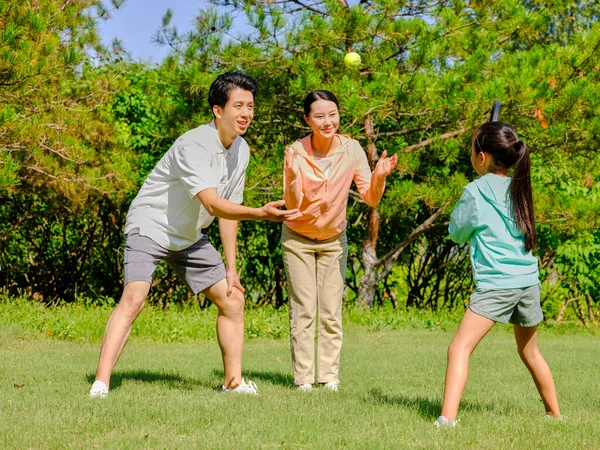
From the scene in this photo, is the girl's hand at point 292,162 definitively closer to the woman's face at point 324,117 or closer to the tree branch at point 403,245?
the woman's face at point 324,117

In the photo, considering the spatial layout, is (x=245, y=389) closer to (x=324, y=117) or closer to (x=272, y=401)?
(x=272, y=401)

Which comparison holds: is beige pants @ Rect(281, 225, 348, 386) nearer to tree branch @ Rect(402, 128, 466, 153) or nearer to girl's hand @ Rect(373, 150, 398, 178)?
girl's hand @ Rect(373, 150, 398, 178)

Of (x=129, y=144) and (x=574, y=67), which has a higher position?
(x=574, y=67)

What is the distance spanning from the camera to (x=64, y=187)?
910 centimetres

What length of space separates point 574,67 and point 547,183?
1.77m

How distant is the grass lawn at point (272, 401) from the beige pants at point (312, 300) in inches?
7.3

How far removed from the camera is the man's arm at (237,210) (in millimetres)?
4059

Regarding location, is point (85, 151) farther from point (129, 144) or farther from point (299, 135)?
point (299, 135)

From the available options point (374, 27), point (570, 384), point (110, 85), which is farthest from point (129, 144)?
point (570, 384)

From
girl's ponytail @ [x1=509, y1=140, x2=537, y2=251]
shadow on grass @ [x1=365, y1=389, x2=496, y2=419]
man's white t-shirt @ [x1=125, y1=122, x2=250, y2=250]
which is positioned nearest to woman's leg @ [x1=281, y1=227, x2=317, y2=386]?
shadow on grass @ [x1=365, y1=389, x2=496, y2=419]

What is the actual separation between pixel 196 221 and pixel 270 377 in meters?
1.57

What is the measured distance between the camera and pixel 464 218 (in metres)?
3.85

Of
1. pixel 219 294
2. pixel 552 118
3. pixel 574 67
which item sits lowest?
pixel 219 294

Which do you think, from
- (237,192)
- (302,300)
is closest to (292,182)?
(237,192)
